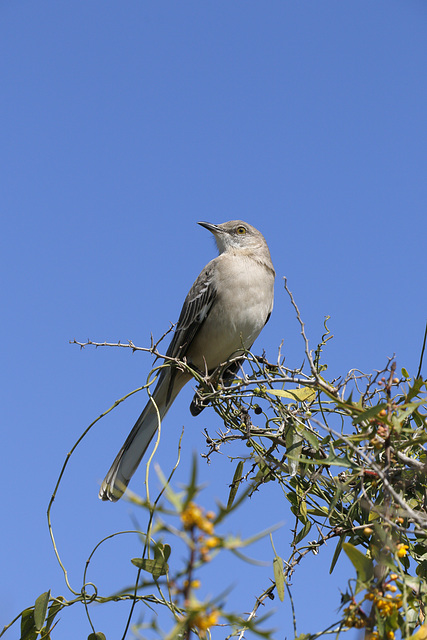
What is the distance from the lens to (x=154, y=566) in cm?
180

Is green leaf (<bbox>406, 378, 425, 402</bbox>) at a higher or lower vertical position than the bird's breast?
lower

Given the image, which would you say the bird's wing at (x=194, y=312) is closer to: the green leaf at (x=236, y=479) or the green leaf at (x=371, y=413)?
A: the green leaf at (x=236, y=479)

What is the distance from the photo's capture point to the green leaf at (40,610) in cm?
208

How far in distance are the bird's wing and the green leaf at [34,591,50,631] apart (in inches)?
119

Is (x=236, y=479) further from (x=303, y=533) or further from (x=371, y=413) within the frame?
(x=371, y=413)

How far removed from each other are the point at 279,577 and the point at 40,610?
85cm

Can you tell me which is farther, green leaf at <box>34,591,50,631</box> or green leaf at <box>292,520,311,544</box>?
green leaf at <box>292,520,311,544</box>

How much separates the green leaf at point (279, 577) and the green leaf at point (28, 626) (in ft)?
2.99

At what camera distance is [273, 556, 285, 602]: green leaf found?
2053 millimetres

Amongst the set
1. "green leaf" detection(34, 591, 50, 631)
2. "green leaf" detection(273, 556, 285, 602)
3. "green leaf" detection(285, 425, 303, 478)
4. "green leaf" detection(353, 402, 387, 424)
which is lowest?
"green leaf" detection(273, 556, 285, 602)

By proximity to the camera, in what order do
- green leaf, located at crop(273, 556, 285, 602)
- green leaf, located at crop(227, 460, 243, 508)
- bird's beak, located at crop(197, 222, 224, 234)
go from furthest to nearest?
bird's beak, located at crop(197, 222, 224, 234) < green leaf, located at crop(227, 460, 243, 508) < green leaf, located at crop(273, 556, 285, 602)

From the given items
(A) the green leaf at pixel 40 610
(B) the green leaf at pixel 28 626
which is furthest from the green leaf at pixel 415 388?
(B) the green leaf at pixel 28 626

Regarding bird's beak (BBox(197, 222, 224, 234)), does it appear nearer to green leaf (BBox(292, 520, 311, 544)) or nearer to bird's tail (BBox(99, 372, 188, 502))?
bird's tail (BBox(99, 372, 188, 502))

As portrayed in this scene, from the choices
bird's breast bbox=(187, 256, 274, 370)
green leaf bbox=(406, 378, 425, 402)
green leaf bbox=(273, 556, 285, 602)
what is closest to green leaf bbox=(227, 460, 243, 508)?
green leaf bbox=(273, 556, 285, 602)
